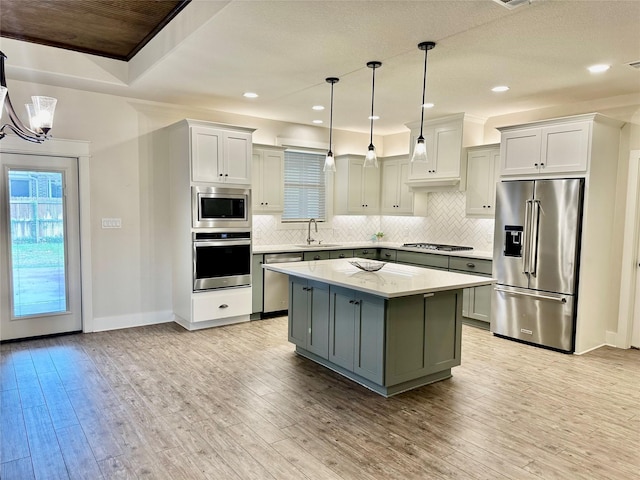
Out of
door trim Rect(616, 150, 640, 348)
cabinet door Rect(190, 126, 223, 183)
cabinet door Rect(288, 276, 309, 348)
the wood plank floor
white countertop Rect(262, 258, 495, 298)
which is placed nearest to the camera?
the wood plank floor

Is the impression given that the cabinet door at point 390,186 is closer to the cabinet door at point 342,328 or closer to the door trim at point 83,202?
the cabinet door at point 342,328

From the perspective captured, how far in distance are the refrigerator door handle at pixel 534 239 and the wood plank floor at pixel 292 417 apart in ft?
3.00

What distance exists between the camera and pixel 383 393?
3381mm

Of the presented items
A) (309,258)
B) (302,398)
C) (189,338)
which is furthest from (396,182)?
A: (302,398)

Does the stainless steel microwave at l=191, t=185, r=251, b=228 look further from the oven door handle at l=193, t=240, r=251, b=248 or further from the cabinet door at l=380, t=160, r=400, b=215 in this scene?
the cabinet door at l=380, t=160, r=400, b=215

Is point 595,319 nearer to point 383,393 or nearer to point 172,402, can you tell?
point 383,393

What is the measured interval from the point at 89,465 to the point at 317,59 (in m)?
3.27

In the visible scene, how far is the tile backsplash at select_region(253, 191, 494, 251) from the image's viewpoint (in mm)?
6051

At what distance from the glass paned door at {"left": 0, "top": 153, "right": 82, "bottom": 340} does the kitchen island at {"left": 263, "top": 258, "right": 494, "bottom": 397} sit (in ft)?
8.15

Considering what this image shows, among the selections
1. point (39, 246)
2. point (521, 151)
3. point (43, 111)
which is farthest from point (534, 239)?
point (39, 246)

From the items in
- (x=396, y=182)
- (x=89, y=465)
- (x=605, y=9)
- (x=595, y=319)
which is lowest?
(x=89, y=465)

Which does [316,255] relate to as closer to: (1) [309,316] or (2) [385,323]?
(1) [309,316]

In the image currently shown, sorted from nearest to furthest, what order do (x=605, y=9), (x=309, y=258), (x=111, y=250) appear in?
(x=605, y=9)
(x=111, y=250)
(x=309, y=258)

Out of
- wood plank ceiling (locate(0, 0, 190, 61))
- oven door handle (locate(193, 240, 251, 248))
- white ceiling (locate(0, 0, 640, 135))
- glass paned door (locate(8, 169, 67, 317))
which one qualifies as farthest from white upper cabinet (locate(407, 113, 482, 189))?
glass paned door (locate(8, 169, 67, 317))
